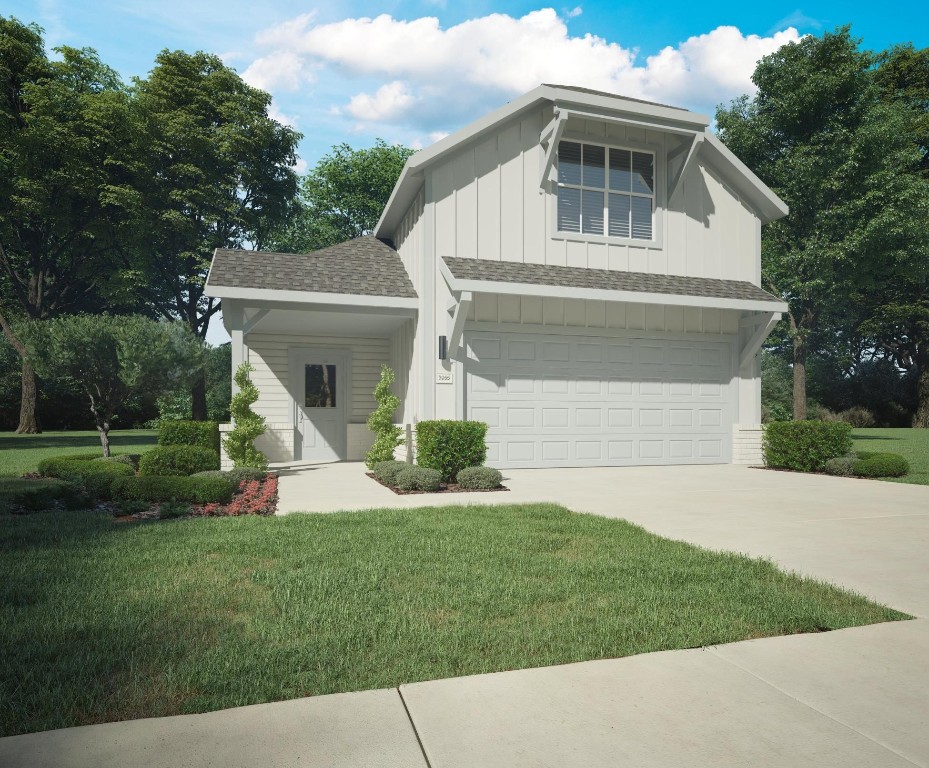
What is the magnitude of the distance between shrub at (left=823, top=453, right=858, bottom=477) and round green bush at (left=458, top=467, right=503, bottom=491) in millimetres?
6957

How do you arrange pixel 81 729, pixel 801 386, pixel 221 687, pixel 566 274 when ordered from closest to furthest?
pixel 81 729
pixel 221 687
pixel 566 274
pixel 801 386

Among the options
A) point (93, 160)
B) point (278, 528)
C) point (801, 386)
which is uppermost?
point (93, 160)

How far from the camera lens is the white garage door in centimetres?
1305

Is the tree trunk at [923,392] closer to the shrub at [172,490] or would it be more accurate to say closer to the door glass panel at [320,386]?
the door glass panel at [320,386]

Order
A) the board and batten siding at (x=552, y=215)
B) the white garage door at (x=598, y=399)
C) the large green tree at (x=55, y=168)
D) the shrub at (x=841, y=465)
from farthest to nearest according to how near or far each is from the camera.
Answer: the large green tree at (x=55, y=168) → the white garage door at (x=598, y=399) → the board and batten siding at (x=552, y=215) → the shrub at (x=841, y=465)

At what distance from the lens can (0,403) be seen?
28156 mm

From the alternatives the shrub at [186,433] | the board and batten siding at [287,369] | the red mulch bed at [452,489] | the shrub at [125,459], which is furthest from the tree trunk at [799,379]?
the shrub at [125,459]

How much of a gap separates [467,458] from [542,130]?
24.6ft

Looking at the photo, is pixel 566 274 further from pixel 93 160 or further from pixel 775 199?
pixel 93 160

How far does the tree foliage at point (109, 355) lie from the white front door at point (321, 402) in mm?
2612

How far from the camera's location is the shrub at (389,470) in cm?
1048

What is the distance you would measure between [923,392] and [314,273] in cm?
3097

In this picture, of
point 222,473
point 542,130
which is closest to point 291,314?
point 222,473

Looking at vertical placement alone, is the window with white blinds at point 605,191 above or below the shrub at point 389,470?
above
